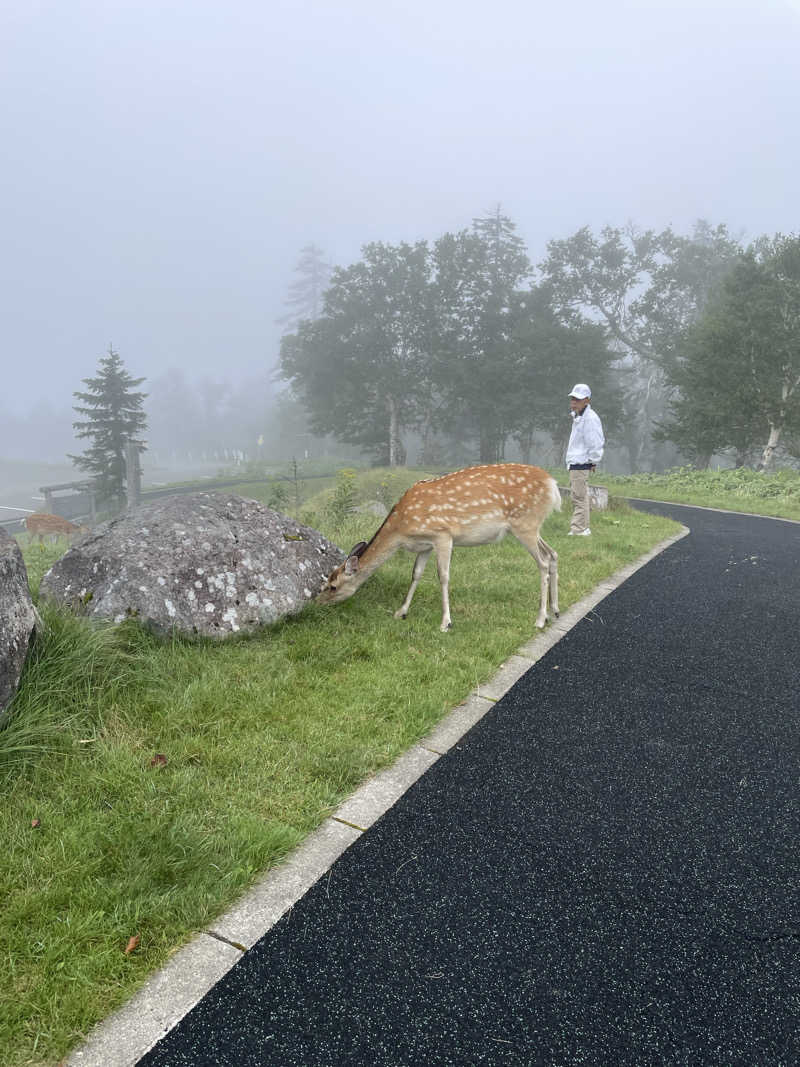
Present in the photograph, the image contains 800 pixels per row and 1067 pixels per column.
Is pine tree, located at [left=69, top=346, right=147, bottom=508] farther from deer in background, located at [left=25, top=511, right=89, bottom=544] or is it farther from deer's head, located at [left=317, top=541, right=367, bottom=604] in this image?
deer's head, located at [left=317, top=541, right=367, bottom=604]

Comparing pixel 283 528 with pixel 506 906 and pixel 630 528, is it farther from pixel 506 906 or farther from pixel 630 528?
pixel 630 528

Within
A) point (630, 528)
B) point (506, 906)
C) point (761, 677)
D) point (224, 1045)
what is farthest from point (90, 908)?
point (630, 528)

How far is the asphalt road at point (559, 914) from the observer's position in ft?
7.34

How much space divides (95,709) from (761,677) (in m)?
5.57

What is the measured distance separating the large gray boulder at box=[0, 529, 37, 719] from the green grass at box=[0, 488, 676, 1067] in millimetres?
215

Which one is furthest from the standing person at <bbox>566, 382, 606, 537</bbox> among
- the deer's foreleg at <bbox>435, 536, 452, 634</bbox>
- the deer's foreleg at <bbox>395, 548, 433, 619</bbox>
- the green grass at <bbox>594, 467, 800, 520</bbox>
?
the green grass at <bbox>594, 467, 800, 520</bbox>

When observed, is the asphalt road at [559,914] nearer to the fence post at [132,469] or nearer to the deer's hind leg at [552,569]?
the deer's hind leg at [552,569]

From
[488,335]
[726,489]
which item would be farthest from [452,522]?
[488,335]

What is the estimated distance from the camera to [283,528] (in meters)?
6.62

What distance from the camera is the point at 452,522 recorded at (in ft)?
20.8

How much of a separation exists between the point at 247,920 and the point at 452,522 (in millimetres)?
4249

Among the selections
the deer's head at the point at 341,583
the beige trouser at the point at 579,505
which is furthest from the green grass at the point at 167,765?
the beige trouser at the point at 579,505

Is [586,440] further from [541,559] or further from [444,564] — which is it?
[444,564]

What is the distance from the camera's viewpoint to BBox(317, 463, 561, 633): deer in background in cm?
630
